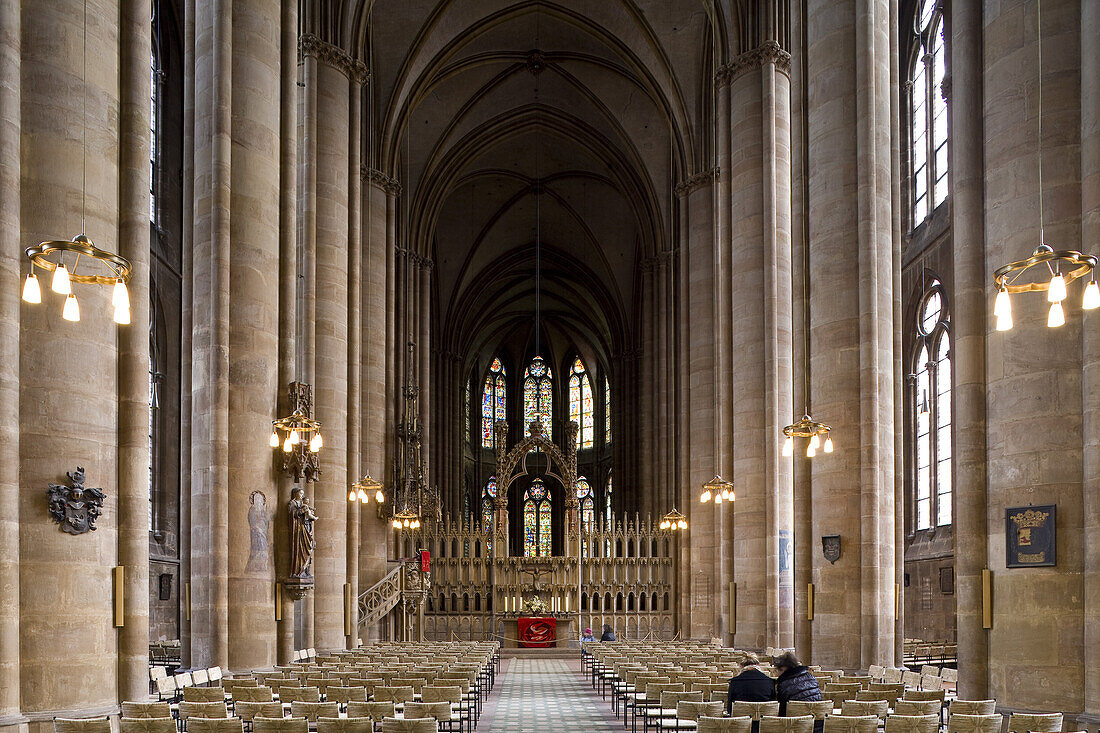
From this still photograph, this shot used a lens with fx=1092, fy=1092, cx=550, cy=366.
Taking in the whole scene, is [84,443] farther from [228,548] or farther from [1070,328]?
[1070,328]

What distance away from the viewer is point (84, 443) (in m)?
14.2

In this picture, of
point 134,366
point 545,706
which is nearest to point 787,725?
point 134,366

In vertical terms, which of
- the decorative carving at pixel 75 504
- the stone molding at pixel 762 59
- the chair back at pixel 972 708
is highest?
the stone molding at pixel 762 59

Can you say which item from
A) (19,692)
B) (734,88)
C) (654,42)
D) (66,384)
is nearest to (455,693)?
(19,692)

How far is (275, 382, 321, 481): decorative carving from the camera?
75.7 feet

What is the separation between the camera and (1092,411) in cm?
1351

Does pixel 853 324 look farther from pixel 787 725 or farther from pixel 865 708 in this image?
pixel 787 725

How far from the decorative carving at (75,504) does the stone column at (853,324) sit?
14.3 m

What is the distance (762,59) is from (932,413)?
12037mm

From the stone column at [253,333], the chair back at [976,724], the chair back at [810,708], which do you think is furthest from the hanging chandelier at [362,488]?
the chair back at [976,724]

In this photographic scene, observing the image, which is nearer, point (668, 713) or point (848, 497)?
point (668, 713)

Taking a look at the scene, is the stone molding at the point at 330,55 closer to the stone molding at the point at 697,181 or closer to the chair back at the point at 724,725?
the stone molding at the point at 697,181

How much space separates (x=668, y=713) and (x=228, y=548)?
10.6 m

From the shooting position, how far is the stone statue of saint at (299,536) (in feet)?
74.8
